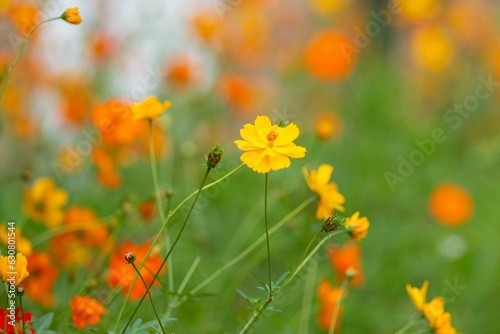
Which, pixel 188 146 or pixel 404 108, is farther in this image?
pixel 404 108

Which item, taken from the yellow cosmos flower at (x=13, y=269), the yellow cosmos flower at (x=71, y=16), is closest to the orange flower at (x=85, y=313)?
the yellow cosmos flower at (x=13, y=269)

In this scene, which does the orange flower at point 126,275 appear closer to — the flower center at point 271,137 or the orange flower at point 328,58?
the flower center at point 271,137

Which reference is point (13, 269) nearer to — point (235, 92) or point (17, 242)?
point (17, 242)

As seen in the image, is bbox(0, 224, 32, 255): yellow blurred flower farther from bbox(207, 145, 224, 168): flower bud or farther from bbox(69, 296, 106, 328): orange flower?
bbox(207, 145, 224, 168): flower bud

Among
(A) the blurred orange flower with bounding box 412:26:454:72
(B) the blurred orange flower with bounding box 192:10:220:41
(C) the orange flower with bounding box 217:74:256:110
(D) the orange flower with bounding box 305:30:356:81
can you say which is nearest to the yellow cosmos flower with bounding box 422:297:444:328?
(C) the orange flower with bounding box 217:74:256:110

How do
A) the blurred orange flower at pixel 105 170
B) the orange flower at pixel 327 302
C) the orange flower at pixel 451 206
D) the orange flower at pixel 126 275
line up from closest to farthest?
the orange flower at pixel 126 275 < the orange flower at pixel 327 302 < the blurred orange flower at pixel 105 170 < the orange flower at pixel 451 206

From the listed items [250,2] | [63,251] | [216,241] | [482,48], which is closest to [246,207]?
[216,241]

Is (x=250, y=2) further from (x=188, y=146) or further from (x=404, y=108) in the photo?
(x=188, y=146)
